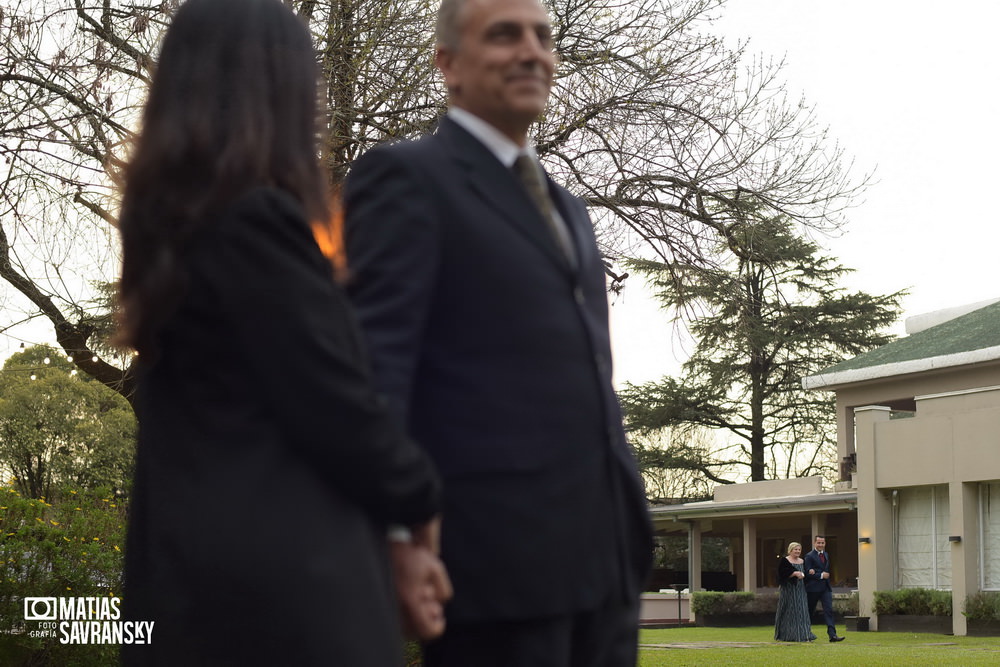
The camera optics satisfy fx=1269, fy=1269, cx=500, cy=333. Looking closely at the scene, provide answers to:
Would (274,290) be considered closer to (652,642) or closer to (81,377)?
(652,642)

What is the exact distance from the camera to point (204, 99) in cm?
227

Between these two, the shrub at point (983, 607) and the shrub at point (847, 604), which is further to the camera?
the shrub at point (847, 604)

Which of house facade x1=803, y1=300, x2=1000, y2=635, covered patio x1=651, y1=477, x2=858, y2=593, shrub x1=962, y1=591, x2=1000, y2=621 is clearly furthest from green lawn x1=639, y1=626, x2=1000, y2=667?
covered patio x1=651, y1=477, x2=858, y2=593

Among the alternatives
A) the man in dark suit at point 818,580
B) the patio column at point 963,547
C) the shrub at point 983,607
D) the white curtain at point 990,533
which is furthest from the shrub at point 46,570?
the white curtain at point 990,533

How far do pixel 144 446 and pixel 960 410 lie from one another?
94.3 feet

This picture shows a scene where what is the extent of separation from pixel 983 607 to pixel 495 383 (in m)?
26.4

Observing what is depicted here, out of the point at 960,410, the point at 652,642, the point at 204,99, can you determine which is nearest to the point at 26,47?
the point at 204,99

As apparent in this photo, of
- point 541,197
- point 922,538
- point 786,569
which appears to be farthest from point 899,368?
point 541,197

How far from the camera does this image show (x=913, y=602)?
28.3 m

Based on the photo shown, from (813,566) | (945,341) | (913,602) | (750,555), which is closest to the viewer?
(813,566)

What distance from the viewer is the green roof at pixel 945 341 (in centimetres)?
3082

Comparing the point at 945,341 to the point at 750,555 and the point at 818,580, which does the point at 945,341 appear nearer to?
the point at 750,555

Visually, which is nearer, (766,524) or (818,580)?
(818,580)

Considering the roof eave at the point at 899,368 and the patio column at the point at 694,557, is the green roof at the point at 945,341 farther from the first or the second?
the patio column at the point at 694,557
